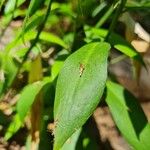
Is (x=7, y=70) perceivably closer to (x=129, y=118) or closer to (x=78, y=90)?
(x=129, y=118)

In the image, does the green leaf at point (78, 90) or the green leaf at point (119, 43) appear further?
A: the green leaf at point (119, 43)

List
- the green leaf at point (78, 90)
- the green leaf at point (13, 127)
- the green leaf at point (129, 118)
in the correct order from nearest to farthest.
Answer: the green leaf at point (78, 90) < the green leaf at point (129, 118) < the green leaf at point (13, 127)

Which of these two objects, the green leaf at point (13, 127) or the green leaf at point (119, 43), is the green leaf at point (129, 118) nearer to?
the green leaf at point (119, 43)

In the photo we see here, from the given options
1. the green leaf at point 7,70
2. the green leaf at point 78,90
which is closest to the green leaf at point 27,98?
the green leaf at point 7,70

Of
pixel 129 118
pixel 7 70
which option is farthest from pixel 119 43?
pixel 7 70

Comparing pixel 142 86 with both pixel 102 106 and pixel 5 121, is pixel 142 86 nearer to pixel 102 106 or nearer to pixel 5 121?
pixel 102 106

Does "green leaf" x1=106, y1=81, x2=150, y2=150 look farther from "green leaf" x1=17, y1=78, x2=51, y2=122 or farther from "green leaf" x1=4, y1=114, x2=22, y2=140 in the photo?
"green leaf" x1=4, y1=114, x2=22, y2=140

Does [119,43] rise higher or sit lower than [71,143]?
higher
